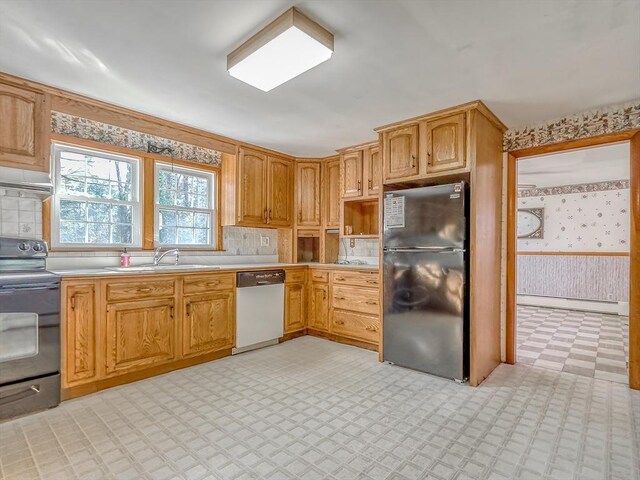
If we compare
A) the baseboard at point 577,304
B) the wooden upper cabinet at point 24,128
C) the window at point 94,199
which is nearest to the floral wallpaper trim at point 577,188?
the baseboard at point 577,304

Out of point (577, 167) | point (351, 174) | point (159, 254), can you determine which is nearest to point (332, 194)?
point (351, 174)

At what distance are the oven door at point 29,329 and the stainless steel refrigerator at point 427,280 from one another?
8.80 ft

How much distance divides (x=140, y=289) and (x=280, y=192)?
2137 millimetres

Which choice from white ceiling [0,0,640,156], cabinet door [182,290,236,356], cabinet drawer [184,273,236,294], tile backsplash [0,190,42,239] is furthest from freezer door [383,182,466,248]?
tile backsplash [0,190,42,239]

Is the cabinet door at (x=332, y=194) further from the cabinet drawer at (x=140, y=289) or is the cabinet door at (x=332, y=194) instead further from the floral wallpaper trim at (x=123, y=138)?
the cabinet drawer at (x=140, y=289)

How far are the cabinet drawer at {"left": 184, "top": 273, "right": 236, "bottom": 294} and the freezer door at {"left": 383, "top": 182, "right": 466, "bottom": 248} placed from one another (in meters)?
1.64

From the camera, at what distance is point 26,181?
247 centimetres

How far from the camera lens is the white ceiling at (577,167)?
13.8ft

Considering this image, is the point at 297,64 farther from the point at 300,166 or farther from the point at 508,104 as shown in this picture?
the point at 300,166

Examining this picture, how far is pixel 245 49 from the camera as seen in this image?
196cm

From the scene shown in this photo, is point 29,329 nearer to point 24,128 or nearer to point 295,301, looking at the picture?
point 24,128

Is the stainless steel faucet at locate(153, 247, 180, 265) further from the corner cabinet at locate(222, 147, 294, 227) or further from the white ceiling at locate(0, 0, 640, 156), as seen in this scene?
the white ceiling at locate(0, 0, 640, 156)

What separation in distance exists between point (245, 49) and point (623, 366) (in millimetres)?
4288

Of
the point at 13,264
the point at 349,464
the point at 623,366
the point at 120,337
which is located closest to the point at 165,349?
the point at 120,337
